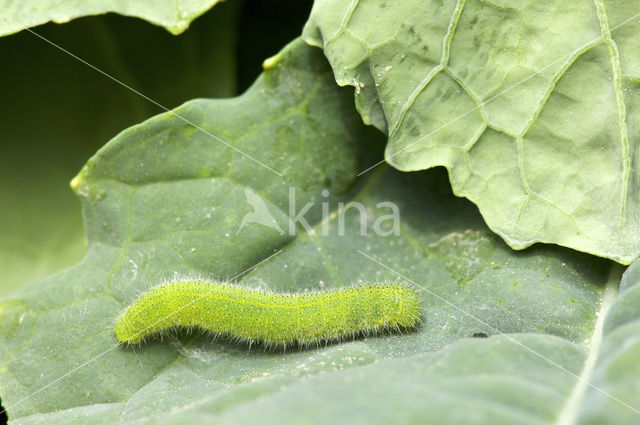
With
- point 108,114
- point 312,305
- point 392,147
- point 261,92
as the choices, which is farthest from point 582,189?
point 108,114

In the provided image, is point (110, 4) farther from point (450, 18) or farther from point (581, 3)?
point (581, 3)

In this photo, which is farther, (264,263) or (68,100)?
(68,100)

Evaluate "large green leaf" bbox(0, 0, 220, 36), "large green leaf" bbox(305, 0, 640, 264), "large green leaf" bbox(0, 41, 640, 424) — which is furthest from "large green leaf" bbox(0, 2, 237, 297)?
"large green leaf" bbox(305, 0, 640, 264)

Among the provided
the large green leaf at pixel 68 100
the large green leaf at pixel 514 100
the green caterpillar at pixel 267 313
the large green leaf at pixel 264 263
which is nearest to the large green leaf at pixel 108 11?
the large green leaf at pixel 264 263

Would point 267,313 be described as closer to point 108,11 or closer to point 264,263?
point 264,263

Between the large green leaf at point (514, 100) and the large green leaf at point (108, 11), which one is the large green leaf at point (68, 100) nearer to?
the large green leaf at point (108, 11)

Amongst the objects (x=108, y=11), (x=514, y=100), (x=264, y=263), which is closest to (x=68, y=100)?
(x=108, y=11)
